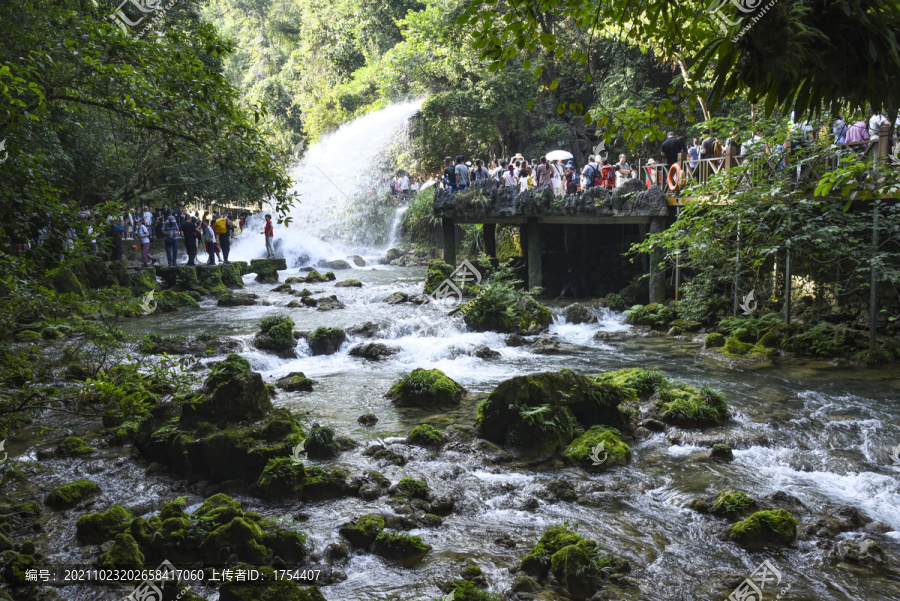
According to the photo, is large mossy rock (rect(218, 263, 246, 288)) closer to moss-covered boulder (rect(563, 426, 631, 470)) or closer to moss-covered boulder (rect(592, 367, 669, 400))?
moss-covered boulder (rect(592, 367, 669, 400))

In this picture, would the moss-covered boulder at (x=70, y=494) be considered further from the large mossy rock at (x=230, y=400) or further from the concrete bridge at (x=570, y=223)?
the concrete bridge at (x=570, y=223)

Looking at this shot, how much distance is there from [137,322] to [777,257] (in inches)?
606

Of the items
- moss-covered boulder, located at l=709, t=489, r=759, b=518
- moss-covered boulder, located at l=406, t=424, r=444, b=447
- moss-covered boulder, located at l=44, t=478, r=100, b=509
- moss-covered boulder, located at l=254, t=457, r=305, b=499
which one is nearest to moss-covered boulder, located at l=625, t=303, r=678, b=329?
moss-covered boulder, located at l=406, t=424, r=444, b=447

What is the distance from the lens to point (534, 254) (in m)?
20.3

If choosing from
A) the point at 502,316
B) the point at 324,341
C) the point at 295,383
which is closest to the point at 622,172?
the point at 502,316

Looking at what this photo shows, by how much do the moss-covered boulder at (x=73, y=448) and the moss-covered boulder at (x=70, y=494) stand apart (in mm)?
1099

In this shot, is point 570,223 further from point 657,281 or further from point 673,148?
point 673,148

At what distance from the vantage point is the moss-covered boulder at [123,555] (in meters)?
5.59

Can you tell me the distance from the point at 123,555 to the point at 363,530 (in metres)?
2.05

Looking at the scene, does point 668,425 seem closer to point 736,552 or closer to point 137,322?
point 736,552

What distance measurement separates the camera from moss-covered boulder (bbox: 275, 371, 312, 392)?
1136 cm

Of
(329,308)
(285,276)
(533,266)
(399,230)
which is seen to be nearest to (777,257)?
(533,266)

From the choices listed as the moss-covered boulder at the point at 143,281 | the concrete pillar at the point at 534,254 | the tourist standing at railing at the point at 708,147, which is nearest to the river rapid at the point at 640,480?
the tourist standing at railing at the point at 708,147

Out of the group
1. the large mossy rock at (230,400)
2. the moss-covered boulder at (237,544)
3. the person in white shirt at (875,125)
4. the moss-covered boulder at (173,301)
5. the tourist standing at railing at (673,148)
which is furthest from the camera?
the moss-covered boulder at (173,301)
